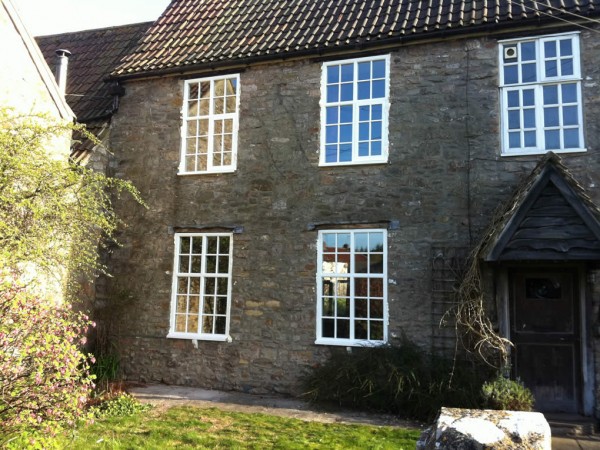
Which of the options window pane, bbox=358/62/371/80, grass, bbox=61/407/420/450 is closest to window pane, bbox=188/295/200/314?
grass, bbox=61/407/420/450

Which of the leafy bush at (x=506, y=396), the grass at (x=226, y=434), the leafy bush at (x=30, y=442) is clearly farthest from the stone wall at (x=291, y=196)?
the leafy bush at (x=30, y=442)

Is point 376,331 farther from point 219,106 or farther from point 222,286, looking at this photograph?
point 219,106

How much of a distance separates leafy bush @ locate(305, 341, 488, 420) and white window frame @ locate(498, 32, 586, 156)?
12.7 ft

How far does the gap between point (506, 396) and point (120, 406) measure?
6.08 meters

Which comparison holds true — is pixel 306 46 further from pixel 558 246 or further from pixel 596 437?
pixel 596 437

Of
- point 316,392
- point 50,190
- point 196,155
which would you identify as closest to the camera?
point 50,190

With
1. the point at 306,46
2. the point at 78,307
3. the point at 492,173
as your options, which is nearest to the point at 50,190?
the point at 78,307

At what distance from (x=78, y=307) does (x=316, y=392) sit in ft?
17.5

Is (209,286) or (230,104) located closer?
(209,286)

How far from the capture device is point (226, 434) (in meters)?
7.15

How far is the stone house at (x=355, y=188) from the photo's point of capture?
8453mm

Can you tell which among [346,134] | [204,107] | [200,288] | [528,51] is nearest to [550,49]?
[528,51]

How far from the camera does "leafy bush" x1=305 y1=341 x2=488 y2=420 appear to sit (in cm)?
802

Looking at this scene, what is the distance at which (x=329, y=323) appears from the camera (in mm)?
9641
